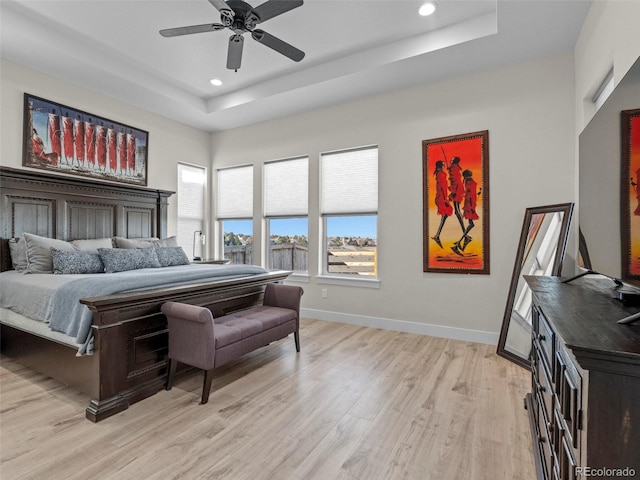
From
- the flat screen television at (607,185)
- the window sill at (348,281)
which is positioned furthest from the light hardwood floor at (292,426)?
the window sill at (348,281)

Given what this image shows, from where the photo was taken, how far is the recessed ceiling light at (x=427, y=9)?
2826 millimetres

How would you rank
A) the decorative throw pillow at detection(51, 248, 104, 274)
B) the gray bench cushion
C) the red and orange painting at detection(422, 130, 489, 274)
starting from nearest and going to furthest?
the gray bench cushion, the decorative throw pillow at detection(51, 248, 104, 274), the red and orange painting at detection(422, 130, 489, 274)

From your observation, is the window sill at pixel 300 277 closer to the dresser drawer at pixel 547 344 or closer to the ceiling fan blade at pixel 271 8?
the ceiling fan blade at pixel 271 8

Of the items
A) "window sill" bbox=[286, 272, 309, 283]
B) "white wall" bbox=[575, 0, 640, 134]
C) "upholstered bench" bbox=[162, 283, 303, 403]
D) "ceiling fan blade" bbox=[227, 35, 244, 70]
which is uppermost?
"ceiling fan blade" bbox=[227, 35, 244, 70]

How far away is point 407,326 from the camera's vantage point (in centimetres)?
398

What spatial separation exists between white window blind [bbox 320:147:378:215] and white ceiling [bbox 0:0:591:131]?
766mm

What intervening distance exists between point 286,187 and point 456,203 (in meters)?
2.51

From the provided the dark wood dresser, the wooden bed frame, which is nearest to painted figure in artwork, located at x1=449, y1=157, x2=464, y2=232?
the wooden bed frame

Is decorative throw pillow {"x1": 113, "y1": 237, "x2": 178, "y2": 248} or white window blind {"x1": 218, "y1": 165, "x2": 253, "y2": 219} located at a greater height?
white window blind {"x1": 218, "y1": 165, "x2": 253, "y2": 219}

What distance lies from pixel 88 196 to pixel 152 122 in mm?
1549

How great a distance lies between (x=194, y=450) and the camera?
1.75 meters

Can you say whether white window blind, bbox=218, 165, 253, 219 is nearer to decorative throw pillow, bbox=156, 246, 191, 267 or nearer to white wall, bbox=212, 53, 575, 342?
white wall, bbox=212, 53, 575, 342

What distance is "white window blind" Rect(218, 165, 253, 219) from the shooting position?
5.41 metres

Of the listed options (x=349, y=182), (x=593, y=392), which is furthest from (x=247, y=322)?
(x=349, y=182)
